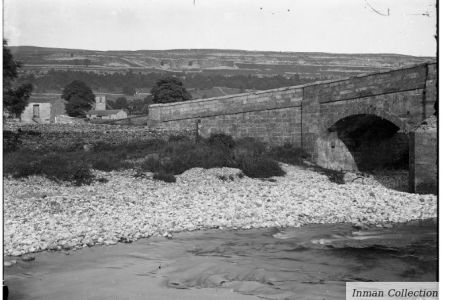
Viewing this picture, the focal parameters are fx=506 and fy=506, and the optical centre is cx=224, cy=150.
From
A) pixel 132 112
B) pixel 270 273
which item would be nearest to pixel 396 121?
pixel 270 273

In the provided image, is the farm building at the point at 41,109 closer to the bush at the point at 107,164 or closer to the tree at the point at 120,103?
the bush at the point at 107,164

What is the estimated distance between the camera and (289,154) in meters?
18.6

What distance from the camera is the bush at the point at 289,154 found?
17.9 m

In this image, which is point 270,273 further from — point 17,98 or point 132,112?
point 132,112

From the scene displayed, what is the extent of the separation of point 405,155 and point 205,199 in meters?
8.64

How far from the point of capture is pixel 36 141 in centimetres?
1222

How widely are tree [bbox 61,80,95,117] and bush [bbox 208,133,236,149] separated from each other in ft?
16.3

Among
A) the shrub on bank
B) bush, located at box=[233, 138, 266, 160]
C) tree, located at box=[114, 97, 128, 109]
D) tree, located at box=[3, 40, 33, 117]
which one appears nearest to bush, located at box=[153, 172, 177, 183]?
the shrub on bank

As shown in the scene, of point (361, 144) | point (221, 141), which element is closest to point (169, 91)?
point (221, 141)

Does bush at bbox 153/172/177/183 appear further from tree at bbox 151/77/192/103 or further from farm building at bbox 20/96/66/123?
tree at bbox 151/77/192/103

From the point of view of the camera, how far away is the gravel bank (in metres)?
9.00

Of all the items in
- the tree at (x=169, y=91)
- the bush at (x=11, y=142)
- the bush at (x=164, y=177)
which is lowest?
the bush at (x=164, y=177)

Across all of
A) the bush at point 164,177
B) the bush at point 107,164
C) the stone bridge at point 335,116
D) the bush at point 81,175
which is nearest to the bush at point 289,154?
the stone bridge at point 335,116

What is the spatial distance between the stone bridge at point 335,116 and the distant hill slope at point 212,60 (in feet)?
2.38
